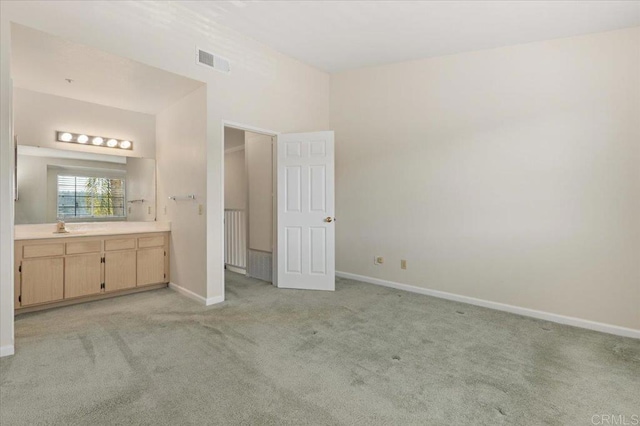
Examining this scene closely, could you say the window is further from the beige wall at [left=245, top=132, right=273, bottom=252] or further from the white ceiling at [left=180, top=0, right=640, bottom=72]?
the white ceiling at [left=180, top=0, right=640, bottom=72]

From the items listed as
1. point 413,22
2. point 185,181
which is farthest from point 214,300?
point 413,22

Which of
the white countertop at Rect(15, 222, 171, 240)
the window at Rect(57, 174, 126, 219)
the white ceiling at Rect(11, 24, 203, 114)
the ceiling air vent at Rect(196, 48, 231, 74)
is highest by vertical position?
the ceiling air vent at Rect(196, 48, 231, 74)

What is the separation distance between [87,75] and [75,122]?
1028mm

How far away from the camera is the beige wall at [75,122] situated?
11.7 ft

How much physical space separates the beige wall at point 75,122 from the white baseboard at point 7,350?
96.4 inches

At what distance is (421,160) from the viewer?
3936mm

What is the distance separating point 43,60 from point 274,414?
3635mm

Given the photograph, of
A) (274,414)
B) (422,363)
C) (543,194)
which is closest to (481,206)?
(543,194)

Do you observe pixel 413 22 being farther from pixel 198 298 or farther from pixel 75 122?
pixel 75 122

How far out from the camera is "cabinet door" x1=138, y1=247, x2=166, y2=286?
391 centimetres

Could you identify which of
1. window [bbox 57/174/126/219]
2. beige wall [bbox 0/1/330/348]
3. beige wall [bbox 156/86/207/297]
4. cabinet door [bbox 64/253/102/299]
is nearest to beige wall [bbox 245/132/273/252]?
beige wall [bbox 0/1/330/348]

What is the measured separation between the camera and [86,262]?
351 centimetres

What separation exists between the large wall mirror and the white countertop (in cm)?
9

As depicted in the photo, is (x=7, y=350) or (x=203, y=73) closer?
(x=7, y=350)
